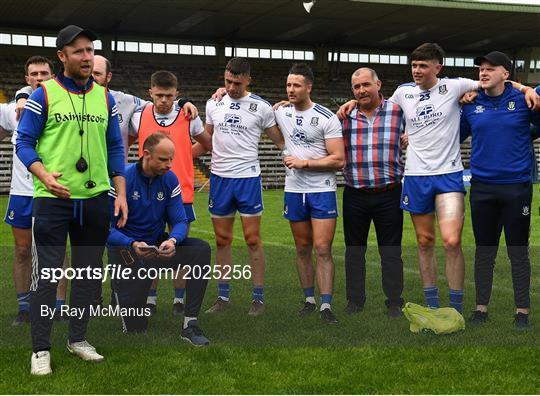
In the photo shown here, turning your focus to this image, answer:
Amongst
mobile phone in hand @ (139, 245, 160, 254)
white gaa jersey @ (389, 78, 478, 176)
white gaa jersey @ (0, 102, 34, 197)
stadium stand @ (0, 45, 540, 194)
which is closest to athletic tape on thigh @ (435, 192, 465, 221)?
white gaa jersey @ (389, 78, 478, 176)

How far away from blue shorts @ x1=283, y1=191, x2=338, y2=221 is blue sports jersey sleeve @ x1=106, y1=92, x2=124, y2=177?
1.87m

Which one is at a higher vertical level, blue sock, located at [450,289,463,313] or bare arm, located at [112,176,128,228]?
bare arm, located at [112,176,128,228]

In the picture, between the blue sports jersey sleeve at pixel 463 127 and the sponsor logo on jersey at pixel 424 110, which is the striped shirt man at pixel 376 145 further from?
the blue sports jersey sleeve at pixel 463 127

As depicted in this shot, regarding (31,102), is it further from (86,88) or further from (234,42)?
(234,42)

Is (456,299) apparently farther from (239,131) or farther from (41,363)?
(41,363)

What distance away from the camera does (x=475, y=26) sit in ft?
108

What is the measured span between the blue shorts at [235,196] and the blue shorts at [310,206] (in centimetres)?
32

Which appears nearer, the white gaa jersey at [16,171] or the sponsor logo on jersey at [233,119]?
the white gaa jersey at [16,171]

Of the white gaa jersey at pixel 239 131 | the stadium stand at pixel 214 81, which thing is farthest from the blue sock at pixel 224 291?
the stadium stand at pixel 214 81

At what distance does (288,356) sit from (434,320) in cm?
130

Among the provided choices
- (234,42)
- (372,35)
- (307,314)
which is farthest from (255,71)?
(307,314)

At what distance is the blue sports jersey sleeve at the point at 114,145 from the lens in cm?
483

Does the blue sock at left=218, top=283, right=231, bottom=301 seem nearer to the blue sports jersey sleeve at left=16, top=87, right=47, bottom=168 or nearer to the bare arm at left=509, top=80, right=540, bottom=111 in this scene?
the blue sports jersey sleeve at left=16, top=87, right=47, bottom=168

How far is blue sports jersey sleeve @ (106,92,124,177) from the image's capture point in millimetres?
4832
